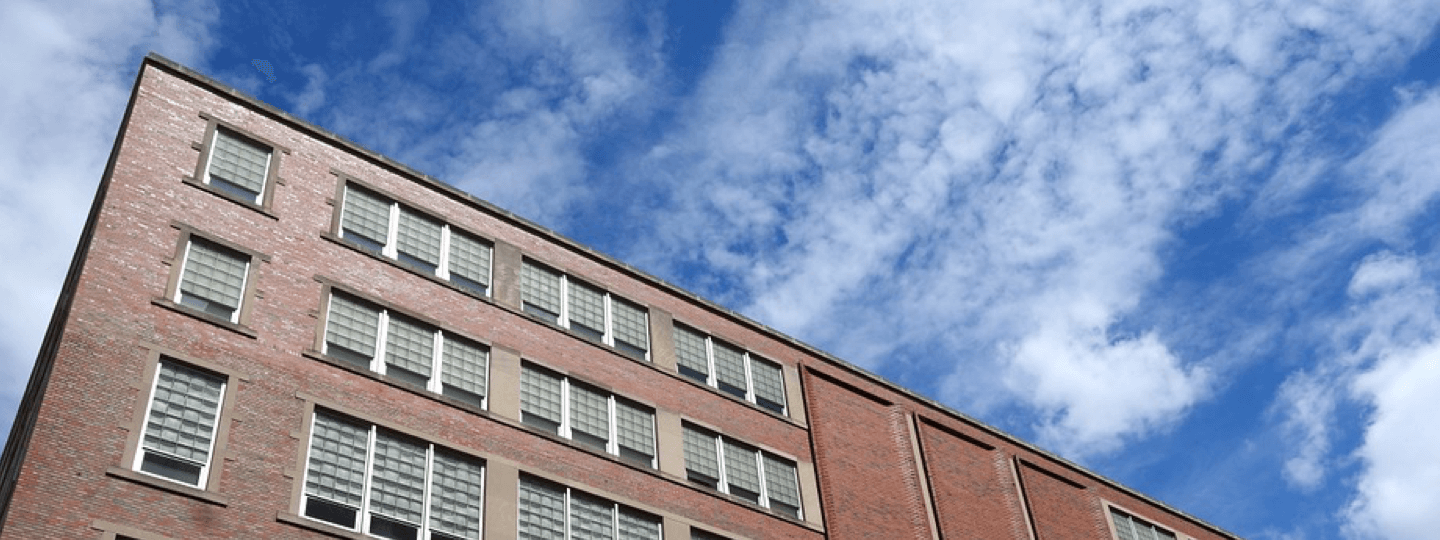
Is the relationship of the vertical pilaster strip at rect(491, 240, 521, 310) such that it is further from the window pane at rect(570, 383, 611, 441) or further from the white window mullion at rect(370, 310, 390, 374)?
the white window mullion at rect(370, 310, 390, 374)

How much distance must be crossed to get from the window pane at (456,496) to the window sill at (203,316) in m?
4.73

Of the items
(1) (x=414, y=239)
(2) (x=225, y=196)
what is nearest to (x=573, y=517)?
(1) (x=414, y=239)

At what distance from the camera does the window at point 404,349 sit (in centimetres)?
2973

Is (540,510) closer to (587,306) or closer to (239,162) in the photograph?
(587,306)

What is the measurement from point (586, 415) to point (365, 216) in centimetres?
725

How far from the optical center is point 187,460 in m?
25.0

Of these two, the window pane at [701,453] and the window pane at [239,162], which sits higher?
the window pane at [239,162]

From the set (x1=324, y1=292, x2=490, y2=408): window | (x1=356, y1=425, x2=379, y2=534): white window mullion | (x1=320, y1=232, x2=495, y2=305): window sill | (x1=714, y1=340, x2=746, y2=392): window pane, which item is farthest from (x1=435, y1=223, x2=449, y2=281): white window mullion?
(x1=714, y1=340, x2=746, y2=392): window pane

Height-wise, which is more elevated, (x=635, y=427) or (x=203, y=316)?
(x=635, y=427)

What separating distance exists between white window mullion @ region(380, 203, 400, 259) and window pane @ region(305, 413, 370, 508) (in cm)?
574

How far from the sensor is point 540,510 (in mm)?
29938

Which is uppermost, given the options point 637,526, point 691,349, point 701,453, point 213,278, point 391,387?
point 691,349

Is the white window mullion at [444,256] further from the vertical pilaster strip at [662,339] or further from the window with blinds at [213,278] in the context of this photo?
the vertical pilaster strip at [662,339]

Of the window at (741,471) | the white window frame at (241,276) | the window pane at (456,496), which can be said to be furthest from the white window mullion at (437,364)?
the window at (741,471)
